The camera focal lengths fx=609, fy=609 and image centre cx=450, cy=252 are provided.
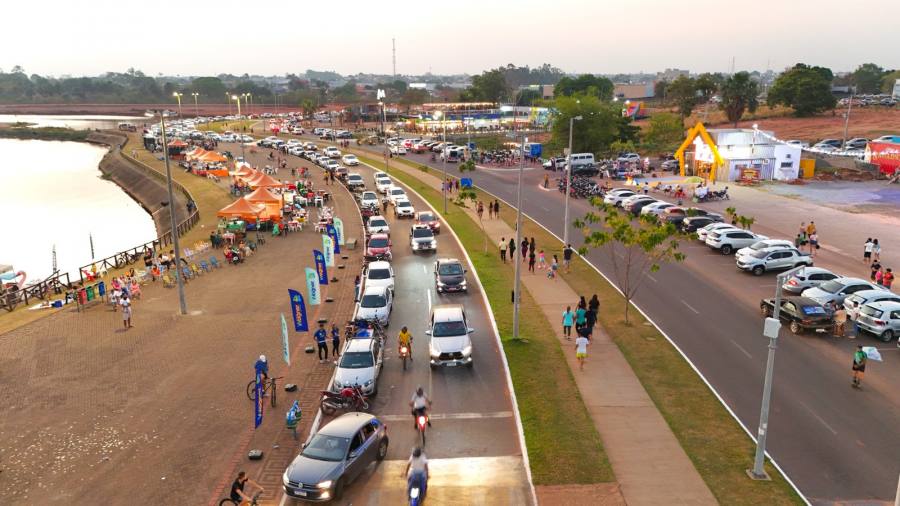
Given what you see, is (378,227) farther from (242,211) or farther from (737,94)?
(737,94)

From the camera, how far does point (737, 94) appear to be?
109m

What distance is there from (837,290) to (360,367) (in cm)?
2151

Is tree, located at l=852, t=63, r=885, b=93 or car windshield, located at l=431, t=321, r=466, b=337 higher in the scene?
tree, located at l=852, t=63, r=885, b=93

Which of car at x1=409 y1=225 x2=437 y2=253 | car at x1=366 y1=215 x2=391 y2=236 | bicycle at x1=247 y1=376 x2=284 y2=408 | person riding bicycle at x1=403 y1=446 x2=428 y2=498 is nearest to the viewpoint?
person riding bicycle at x1=403 y1=446 x2=428 y2=498

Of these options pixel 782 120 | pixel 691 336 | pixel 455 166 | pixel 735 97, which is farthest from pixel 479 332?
pixel 782 120

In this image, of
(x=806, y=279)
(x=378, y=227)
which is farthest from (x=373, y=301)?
(x=806, y=279)

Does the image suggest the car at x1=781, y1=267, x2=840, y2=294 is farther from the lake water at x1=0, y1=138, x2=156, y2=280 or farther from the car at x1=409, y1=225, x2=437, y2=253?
the lake water at x1=0, y1=138, x2=156, y2=280

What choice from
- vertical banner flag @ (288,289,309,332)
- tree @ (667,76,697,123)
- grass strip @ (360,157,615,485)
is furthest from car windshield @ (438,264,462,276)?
tree @ (667,76,697,123)

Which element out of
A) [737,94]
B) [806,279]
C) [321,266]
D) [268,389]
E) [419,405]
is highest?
[737,94]

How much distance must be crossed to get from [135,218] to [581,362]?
6488 cm

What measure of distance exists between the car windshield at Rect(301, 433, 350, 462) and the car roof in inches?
5.2

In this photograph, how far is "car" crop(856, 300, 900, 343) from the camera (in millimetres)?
23656

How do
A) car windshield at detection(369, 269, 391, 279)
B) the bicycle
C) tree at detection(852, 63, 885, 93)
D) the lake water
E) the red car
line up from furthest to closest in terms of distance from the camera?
tree at detection(852, 63, 885, 93) < the lake water < the red car < car windshield at detection(369, 269, 391, 279) < the bicycle

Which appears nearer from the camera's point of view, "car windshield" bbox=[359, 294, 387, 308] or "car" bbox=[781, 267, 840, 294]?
"car windshield" bbox=[359, 294, 387, 308]
